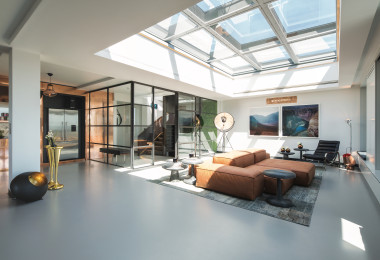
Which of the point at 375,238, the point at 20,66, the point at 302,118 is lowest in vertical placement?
the point at 375,238

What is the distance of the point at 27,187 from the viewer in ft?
10.9

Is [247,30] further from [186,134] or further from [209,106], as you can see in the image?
[209,106]

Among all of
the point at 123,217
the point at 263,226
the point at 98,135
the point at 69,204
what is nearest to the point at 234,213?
the point at 263,226

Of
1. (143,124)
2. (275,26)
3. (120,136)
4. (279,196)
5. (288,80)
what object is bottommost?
(279,196)

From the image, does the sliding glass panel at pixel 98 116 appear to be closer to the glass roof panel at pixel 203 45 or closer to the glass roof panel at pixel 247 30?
the glass roof panel at pixel 203 45

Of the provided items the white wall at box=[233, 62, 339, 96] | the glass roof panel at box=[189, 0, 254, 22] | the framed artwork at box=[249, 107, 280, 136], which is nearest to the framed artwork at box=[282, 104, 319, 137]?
the framed artwork at box=[249, 107, 280, 136]

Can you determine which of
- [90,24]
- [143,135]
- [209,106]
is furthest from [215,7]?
[209,106]

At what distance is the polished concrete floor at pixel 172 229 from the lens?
207 centimetres

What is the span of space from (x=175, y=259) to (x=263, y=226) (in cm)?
131

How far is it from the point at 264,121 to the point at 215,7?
6.12m

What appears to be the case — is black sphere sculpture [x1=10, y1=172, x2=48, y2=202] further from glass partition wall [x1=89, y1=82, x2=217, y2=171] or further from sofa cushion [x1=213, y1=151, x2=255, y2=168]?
sofa cushion [x1=213, y1=151, x2=255, y2=168]

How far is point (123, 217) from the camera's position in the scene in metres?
2.89

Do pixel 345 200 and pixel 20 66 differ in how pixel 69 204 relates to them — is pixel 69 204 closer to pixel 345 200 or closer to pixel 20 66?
pixel 20 66

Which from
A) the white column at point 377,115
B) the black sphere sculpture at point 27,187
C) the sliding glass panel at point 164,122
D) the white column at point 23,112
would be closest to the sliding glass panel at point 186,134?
the sliding glass panel at point 164,122
